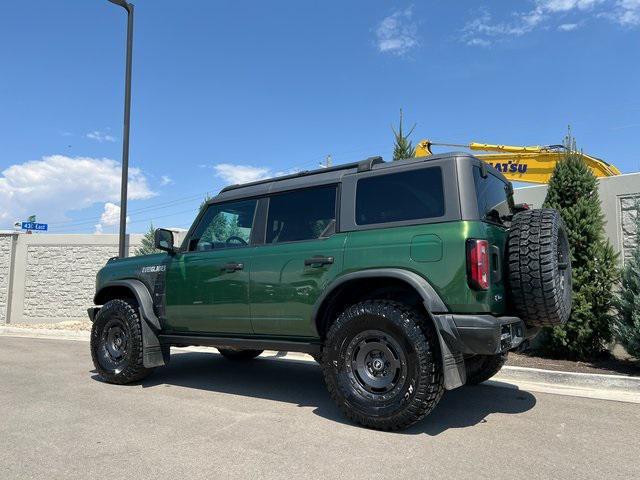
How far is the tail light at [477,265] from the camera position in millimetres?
3633

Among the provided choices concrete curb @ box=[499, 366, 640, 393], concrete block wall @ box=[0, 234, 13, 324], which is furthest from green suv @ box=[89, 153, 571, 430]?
concrete block wall @ box=[0, 234, 13, 324]

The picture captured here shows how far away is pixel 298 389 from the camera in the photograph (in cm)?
554

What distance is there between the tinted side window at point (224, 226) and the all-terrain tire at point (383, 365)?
156 cm

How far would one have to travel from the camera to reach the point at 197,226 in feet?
18.3

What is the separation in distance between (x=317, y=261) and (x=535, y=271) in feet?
5.83

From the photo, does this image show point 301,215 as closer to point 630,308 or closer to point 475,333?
point 475,333

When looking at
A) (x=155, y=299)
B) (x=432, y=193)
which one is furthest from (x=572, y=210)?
(x=155, y=299)

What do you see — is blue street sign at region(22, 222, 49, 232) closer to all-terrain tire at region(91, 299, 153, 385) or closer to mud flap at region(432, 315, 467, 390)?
all-terrain tire at region(91, 299, 153, 385)

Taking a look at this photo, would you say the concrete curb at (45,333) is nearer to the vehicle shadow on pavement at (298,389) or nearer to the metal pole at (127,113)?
the metal pole at (127,113)

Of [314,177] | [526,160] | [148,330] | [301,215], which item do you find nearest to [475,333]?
[301,215]

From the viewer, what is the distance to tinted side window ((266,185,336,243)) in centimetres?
462

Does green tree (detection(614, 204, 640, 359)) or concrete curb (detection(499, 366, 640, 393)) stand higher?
green tree (detection(614, 204, 640, 359))

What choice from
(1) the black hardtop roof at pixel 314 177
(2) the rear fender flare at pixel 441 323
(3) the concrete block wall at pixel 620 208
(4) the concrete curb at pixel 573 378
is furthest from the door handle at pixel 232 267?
(3) the concrete block wall at pixel 620 208

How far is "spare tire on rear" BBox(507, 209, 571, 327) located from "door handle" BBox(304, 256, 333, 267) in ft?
4.87
